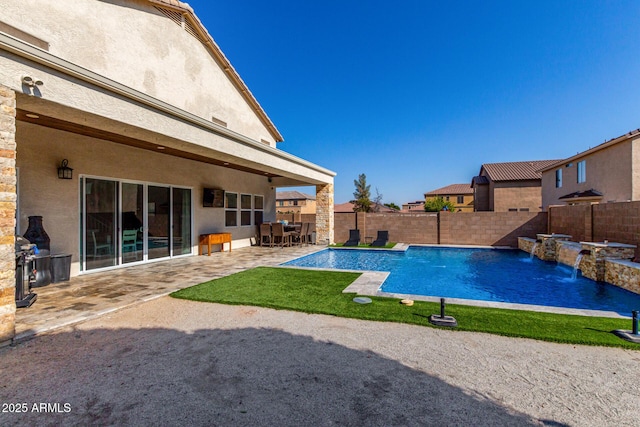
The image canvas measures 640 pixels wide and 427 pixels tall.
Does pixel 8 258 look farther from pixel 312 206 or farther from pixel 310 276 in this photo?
pixel 312 206

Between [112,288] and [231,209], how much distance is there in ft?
24.9

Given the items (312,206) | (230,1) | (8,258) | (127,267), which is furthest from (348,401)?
(312,206)

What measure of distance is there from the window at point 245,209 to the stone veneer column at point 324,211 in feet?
11.6

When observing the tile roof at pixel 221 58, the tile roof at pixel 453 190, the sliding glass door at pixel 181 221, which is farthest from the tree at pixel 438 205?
the sliding glass door at pixel 181 221

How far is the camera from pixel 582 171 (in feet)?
70.3

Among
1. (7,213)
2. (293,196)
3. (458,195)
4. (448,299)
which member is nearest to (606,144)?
(448,299)

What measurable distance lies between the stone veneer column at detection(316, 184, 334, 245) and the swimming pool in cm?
146

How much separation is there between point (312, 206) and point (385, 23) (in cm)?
4079

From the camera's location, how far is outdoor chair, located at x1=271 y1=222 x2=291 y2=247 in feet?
48.2

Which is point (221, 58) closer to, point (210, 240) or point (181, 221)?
point (181, 221)

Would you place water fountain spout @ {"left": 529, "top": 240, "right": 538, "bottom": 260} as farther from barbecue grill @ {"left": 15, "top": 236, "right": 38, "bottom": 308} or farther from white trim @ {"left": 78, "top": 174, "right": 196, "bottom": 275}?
barbecue grill @ {"left": 15, "top": 236, "right": 38, "bottom": 308}

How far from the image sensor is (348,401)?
2.71 m

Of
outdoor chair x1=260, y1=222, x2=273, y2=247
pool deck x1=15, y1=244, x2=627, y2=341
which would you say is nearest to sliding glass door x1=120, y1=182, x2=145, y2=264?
pool deck x1=15, y1=244, x2=627, y2=341

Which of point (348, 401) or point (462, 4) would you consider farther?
point (462, 4)
